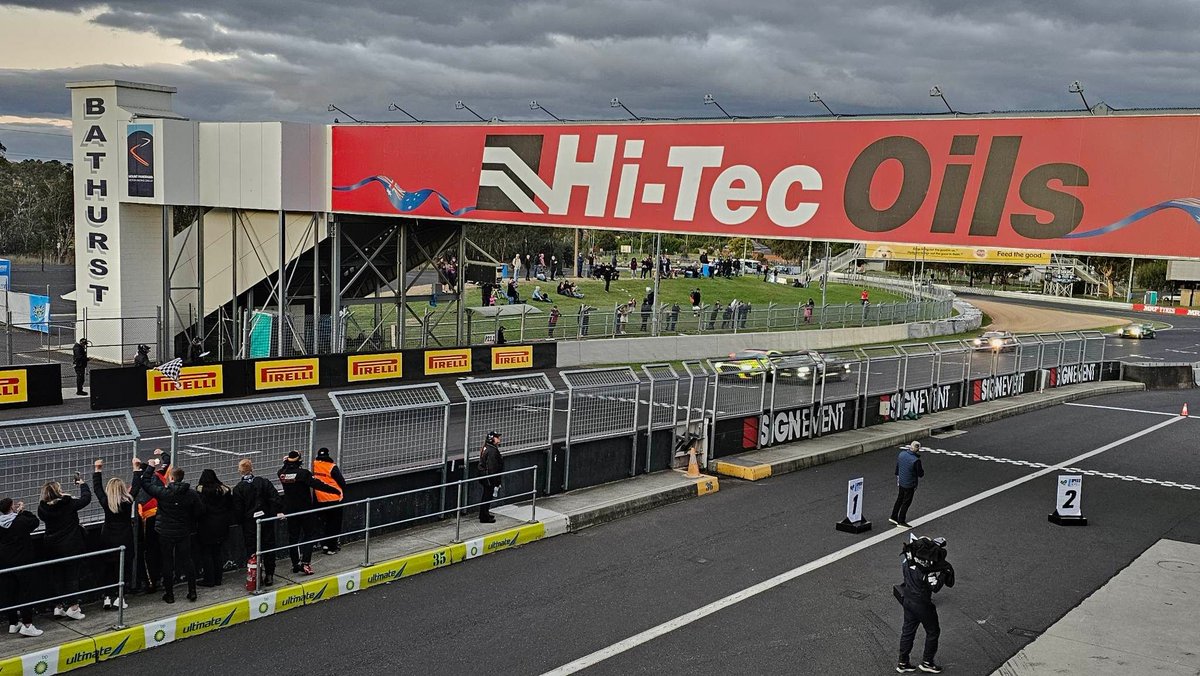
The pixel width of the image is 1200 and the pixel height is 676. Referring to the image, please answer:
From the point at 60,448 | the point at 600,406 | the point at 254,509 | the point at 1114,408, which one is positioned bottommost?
the point at 1114,408

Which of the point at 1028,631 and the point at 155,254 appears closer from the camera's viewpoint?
the point at 1028,631

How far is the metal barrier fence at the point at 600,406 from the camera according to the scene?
17516mm

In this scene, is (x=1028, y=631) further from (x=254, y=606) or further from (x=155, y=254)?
(x=155, y=254)

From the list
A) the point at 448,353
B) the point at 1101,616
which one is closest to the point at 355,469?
the point at 1101,616

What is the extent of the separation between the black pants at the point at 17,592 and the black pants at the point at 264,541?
237 cm

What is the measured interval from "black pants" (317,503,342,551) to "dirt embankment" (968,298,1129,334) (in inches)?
2243

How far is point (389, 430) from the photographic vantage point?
14.7 m

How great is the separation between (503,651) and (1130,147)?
15.5 meters

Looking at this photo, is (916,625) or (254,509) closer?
(916,625)

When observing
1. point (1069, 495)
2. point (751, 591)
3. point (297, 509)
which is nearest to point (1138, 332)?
point (1069, 495)

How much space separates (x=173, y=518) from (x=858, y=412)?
18.2m

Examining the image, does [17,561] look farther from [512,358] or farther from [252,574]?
[512,358]

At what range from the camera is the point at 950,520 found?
17.2m

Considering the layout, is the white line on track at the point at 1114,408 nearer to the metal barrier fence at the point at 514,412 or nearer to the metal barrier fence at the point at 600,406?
the metal barrier fence at the point at 600,406
